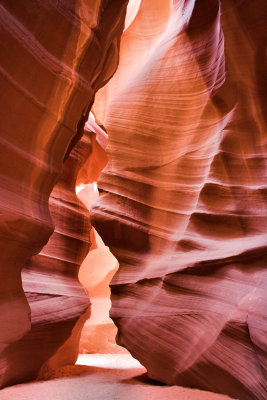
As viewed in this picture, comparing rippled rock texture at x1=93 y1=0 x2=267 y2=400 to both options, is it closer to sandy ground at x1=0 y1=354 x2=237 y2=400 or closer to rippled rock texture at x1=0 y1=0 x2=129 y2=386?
sandy ground at x1=0 y1=354 x2=237 y2=400

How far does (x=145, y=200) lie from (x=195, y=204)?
3.17 feet

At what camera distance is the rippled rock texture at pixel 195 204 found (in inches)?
164

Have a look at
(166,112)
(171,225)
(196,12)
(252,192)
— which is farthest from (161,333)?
(196,12)

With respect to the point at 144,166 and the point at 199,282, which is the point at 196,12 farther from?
the point at 199,282

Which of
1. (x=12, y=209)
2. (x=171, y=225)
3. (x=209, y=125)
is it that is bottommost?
(x=171, y=225)

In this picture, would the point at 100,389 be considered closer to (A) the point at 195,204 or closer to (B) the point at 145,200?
(A) the point at 195,204

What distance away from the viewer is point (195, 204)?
5.18 m

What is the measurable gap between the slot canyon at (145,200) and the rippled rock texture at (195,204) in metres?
0.02

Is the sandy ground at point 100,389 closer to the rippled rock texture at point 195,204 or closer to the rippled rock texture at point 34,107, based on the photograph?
the rippled rock texture at point 195,204

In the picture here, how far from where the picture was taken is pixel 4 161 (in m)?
2.69

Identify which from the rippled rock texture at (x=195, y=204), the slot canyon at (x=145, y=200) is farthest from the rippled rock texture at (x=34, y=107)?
the rippled rock texture at (x=195, y=204)

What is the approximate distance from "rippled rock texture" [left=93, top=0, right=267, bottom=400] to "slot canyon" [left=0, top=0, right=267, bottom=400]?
2 cm

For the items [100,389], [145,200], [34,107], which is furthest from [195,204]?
[34,107]

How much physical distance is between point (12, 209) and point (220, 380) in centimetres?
287
